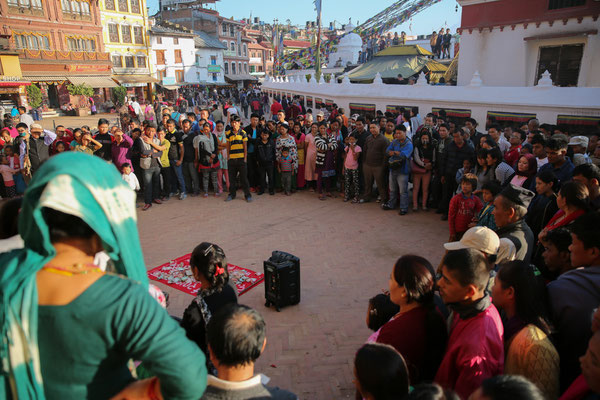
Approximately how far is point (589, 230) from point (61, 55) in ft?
131

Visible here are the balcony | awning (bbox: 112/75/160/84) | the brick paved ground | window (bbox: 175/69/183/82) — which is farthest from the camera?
window (bbox: 175/69/183/82)

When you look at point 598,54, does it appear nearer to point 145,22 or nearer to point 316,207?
point 316,207

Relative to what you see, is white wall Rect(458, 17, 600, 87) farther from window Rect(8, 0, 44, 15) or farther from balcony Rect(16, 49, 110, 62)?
window Rect(8, 0, 44, 15)

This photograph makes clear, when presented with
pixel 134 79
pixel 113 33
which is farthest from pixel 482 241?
pixel 113 33

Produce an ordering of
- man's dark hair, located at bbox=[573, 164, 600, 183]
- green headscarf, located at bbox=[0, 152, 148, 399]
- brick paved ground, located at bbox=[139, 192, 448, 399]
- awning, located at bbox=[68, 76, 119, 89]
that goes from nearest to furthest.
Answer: green headscarf, located at bbox=[0, 152, 148, 399] < brick paved ground, located at bbox=[139, 192, 448, 399] < man's dark hair, located at bbox=[573, 164, 600, 183] < awning, located at bbox=[68, 76, 119, 89]

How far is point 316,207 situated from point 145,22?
1562 inches

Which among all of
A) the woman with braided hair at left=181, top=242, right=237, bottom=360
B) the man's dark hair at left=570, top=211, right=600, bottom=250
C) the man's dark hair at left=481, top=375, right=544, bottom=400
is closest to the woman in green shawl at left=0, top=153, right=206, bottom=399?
the man's dark hair at left=481, top=375, right=544, bottom=400

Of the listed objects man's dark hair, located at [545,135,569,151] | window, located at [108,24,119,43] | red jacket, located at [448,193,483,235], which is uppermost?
window, located at [108,24,119,43]

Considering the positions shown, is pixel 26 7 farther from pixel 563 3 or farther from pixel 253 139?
pixel 563 3

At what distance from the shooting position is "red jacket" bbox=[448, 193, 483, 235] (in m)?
5.50

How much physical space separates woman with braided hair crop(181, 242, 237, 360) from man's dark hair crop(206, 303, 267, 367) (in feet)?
3.19

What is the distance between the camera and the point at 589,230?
113 inches

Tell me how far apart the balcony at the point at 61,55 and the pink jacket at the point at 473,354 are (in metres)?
36.5

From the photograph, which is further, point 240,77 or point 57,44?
point 240,77
